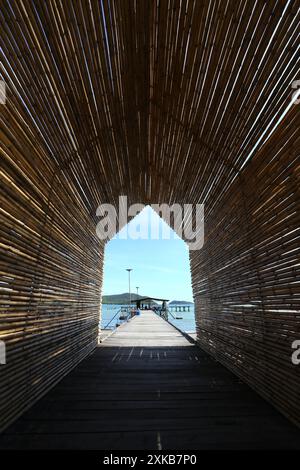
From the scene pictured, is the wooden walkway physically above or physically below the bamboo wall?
below

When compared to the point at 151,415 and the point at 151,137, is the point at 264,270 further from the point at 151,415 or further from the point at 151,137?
the point at 151,137

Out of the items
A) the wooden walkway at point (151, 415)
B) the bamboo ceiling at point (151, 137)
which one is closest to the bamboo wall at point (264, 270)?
the bamboo ceiling at point (151, 137)

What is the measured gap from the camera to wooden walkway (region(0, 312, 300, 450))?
6.98ft

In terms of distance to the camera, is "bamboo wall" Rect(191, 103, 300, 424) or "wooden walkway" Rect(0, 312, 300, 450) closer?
"wooden walkway" Rect(0, 312, 300, 450)

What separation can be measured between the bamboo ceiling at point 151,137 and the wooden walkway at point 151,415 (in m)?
0.21

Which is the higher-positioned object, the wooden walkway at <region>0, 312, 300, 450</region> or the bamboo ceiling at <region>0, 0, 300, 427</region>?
the bamboo ceiling at <region>0, 0, 300, 427</region>

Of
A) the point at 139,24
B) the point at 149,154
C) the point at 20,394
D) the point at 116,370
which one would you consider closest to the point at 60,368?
the point at 116,370

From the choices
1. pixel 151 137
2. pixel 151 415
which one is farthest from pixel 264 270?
pixel 151 137

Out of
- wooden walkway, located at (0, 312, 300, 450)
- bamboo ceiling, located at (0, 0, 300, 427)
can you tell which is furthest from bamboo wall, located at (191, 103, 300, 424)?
wooden walkway, located at (0, 312, 300, 450)

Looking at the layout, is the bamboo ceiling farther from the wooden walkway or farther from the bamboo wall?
the wooden walkway

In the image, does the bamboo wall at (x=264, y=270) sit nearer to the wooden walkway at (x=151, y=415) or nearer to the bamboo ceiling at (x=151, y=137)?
the bamboo ceiling at (x=151, y=137)

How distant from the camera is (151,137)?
453cm

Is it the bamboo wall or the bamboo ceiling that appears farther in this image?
the bamboo wall

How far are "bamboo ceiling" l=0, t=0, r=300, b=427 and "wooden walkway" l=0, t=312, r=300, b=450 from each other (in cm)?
21
